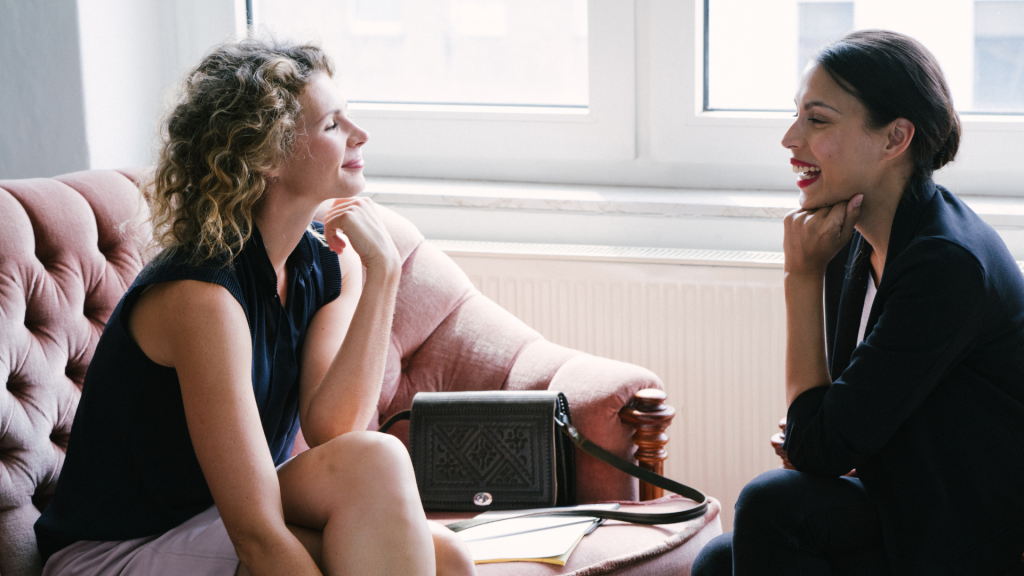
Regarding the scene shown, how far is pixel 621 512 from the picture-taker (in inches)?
65.2

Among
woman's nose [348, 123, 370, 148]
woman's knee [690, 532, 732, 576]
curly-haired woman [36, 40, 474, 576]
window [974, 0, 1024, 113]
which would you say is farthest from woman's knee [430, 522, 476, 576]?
window [974, 0, 1024, 113]

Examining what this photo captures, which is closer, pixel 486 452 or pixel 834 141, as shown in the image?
pixel 834 141

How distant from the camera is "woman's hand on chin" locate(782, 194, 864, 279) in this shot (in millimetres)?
1426

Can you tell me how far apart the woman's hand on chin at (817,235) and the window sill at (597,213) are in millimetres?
821

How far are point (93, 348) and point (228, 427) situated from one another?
1.89ft

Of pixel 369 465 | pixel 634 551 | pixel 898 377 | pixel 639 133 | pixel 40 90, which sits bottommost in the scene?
pixel 634 551

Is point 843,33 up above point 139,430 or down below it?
above

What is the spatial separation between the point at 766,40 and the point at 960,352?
136 cm

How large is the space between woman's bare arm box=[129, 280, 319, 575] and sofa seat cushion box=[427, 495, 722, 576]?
0.38m

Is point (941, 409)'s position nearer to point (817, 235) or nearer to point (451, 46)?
point (817, 235)

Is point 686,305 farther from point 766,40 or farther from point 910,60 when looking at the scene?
point 910,60

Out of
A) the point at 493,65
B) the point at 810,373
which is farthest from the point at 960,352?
the point at 493,65

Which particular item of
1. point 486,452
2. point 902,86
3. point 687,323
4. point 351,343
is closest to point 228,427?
point 351,343

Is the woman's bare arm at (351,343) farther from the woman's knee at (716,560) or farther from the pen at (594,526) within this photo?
the woman's knee at (716,560)
